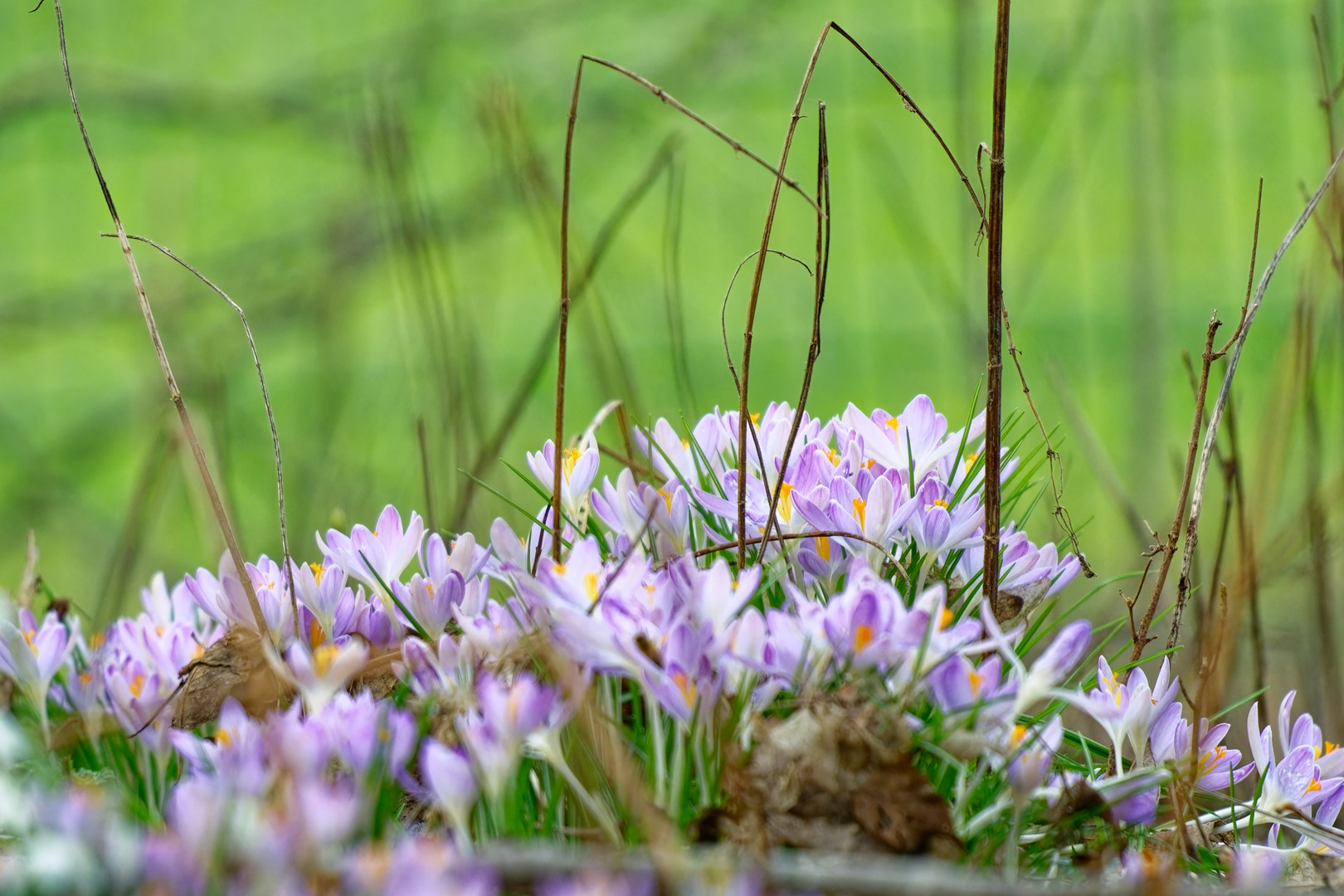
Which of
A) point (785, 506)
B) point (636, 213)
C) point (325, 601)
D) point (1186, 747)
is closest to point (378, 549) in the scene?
point (325, 601)

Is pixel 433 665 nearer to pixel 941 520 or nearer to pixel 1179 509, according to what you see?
pixel 941 520

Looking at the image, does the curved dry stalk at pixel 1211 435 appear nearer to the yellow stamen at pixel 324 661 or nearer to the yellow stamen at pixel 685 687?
the yellow stamen at pixel 685 687

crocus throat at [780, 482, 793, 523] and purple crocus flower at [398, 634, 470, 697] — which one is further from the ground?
crocus throat at [780, 482, 793, 523]

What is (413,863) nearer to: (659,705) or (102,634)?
(659,705)

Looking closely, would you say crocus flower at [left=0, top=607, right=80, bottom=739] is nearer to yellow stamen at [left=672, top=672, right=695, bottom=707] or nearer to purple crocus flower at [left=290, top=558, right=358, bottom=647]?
purple crocus flower at [left=290, top=558, right=358, bottom=647]

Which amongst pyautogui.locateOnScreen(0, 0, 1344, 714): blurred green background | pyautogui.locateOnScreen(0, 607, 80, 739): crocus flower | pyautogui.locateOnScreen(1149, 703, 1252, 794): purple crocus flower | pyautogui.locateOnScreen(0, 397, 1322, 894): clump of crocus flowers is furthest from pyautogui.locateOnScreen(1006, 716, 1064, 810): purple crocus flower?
pyautogui.locateOnScreen(0, 0, 1344, 714): blurred green background

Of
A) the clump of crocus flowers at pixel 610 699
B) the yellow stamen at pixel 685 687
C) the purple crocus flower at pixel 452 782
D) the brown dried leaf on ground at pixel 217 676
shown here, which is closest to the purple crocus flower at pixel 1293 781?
the clump of crocus flowers at pixel 610 699
